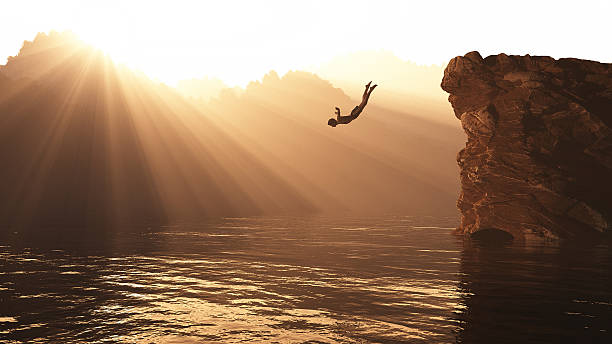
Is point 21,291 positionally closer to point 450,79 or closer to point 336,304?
point 336,304

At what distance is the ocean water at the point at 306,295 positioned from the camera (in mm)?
20516

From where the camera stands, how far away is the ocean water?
808 inches

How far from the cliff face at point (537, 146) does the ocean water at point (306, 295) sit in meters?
9.81

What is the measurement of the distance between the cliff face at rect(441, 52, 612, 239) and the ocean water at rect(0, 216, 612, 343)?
9.81 meters

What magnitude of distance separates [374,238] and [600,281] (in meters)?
36.2

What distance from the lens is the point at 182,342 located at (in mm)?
19156

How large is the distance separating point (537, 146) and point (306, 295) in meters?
46.7

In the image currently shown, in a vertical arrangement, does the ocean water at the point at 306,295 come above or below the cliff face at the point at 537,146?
below

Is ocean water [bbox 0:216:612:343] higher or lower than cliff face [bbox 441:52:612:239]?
lower

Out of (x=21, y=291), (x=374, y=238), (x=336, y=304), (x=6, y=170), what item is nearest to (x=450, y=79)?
(x=374, y=238)

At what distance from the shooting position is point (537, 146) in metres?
65.1

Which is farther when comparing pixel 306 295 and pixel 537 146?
pixel 537 146

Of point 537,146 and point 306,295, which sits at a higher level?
point 537,146

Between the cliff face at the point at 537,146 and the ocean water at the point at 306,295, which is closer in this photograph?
the ocean water at the point at 306,295
